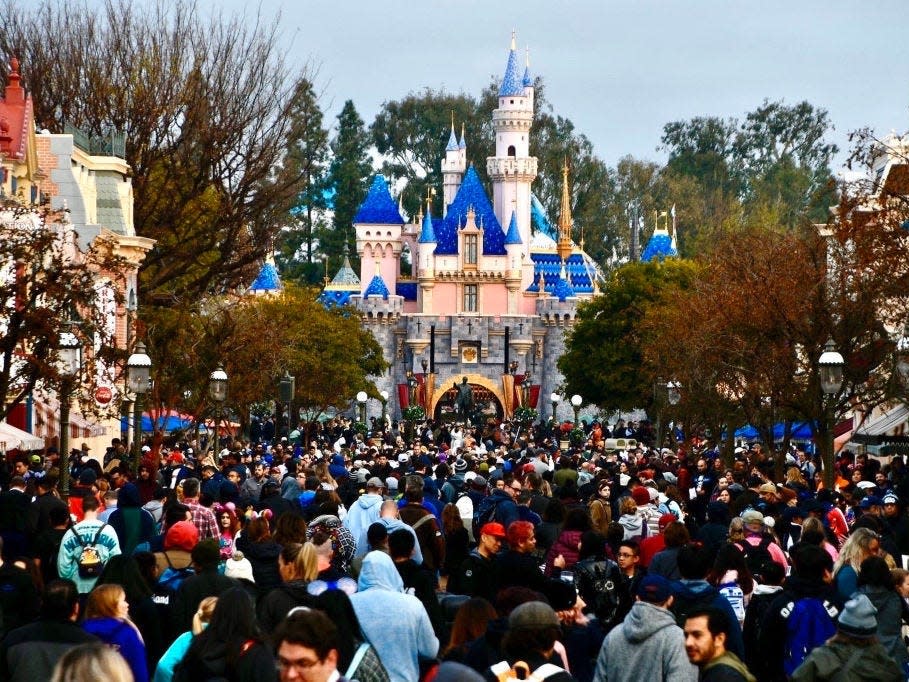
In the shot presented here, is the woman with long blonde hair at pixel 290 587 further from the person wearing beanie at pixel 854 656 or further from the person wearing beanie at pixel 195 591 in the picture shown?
the person wearing beanie at pixel 854 656

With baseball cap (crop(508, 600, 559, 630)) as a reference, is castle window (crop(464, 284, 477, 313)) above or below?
above

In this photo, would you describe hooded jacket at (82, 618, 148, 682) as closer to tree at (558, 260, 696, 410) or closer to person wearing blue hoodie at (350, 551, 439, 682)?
person wearing blue hoodie at (350, 551, 439, 682)

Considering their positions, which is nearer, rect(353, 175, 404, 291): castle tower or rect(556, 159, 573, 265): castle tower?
rect(353, 175, 404, 291): castle tower

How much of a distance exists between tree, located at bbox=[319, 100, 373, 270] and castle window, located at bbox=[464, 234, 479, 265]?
42.8 feet

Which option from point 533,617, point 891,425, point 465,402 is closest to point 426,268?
point 465,402

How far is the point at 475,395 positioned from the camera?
331ft

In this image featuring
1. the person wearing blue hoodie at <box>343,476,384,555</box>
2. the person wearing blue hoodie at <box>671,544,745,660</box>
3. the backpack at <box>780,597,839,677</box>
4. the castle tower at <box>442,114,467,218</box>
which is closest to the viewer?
the backpack at <box>780,597,839,677</box>

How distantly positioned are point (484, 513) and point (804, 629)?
25.5 feet

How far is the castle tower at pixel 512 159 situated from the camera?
10675cm

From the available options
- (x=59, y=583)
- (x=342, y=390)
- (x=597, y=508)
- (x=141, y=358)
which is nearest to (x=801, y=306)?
(x=141, y=358)

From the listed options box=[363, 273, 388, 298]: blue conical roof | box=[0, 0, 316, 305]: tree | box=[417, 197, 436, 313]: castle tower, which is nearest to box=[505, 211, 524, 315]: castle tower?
box=[417, 197, 436, 313]: castle tower

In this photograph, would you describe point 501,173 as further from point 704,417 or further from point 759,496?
point 759,496

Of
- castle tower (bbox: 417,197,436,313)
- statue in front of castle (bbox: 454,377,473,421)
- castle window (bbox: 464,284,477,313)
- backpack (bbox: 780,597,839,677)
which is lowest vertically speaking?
statue in front of castle (bbox: 454,377,473,421)

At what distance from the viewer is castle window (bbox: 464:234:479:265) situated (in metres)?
102
